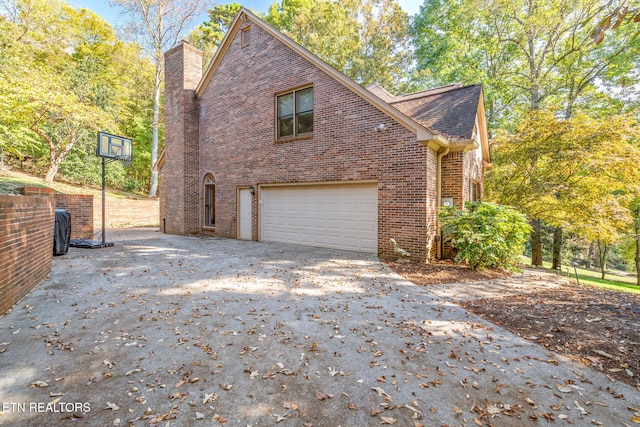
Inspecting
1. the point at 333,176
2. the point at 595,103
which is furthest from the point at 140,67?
the point at 595,103

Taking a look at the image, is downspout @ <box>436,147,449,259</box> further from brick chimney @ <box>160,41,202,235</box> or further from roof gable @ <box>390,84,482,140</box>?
brick chimney @ <box>160,41,202,235</box>

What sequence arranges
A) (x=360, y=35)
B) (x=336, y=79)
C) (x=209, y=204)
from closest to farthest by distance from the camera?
(x=336, y=79) → (x=209, y=204) → (x=360, y=35)

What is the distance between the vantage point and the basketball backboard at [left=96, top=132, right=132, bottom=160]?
340 inches

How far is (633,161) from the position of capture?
29.2 ft

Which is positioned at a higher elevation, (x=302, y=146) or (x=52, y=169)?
(x=52, y=169)

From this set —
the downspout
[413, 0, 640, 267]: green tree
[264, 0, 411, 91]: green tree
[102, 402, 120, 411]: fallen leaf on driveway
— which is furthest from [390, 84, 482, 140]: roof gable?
[264, 0, 411, 91]: green tree

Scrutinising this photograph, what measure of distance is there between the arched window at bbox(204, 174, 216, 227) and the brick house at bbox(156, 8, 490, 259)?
0.05m

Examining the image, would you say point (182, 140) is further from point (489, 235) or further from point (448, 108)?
point (489, 235)

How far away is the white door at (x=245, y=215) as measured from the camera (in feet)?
35.5

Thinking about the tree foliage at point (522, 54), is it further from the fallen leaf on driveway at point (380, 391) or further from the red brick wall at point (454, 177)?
the fallen leaf on driveway at point (380, 391)

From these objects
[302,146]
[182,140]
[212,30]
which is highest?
[212,30]

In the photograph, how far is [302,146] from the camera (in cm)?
921

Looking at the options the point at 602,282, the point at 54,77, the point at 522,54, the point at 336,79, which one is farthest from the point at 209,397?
the point at 522,54

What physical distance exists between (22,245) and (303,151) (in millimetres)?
6726
